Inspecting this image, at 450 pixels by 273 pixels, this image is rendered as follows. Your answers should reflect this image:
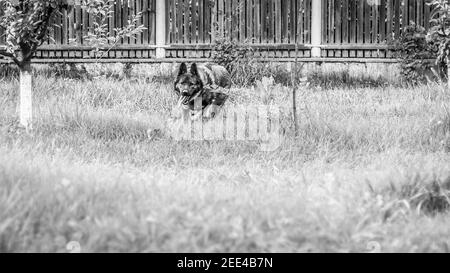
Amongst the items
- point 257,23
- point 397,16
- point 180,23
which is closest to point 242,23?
point 257,23

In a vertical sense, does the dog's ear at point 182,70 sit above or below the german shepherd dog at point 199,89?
above

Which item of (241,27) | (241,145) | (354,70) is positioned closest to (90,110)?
(241,145)

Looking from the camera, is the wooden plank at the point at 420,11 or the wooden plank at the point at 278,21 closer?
the wooden plank at the point at 420,11

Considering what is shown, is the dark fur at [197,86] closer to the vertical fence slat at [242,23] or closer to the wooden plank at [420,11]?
the vertical fence slat at [242,23]

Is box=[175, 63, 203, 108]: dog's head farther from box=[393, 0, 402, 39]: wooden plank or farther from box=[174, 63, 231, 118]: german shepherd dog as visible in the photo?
box=[393, 0, 402, 39]: wooden plank

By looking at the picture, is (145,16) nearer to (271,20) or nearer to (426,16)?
(271,20)

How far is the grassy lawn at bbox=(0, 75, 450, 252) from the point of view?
3.43 meters

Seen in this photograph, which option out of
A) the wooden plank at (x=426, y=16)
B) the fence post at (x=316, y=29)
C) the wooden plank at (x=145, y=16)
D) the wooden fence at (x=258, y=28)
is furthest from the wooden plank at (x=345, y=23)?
the wooden plank at (x=145, y=16)

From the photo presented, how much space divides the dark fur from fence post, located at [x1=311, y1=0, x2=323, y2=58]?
4671 mm

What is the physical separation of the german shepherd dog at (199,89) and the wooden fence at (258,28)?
4402 mm

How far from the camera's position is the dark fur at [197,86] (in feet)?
24.1

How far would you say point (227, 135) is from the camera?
23.4 feet
